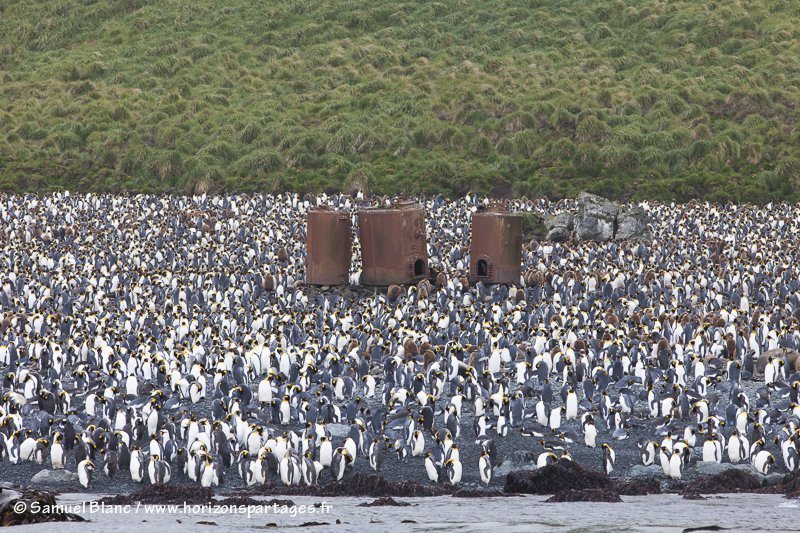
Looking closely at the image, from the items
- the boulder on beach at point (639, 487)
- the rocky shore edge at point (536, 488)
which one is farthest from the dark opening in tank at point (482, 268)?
the boulder on beach at point (639, 487)

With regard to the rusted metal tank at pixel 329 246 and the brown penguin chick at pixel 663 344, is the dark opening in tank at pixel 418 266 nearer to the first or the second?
the rusted metal tank at pixel 329 246

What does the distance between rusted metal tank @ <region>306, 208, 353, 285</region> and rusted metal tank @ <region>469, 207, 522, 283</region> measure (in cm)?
298

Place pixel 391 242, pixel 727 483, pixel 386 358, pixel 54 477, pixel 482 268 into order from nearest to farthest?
pixel 727 483 → pixel 54 477 → pixel 386 358 → pixel 391 242 → pixel 482 268

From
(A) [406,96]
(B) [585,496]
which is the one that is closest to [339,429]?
(B) [585,496]

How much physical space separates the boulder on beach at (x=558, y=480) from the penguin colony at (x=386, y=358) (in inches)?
20.6

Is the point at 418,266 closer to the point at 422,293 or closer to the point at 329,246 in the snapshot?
the point at 422,293

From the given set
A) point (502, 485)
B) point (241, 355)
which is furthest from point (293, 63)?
point (502, 485)

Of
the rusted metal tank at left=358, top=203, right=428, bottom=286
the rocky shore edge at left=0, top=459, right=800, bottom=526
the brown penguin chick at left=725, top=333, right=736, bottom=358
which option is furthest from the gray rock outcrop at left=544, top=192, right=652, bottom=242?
the rocky shore edge at left=0, top=459, right=800, bottom=526

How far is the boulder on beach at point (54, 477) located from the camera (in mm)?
13766

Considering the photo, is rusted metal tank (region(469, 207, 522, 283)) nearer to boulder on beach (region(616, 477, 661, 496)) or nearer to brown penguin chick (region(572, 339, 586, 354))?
brown penguin chick (region(572, 339, 586, 354))

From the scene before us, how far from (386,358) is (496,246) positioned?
294 inches

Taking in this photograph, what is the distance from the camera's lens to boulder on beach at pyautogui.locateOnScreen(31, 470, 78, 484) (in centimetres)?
1377

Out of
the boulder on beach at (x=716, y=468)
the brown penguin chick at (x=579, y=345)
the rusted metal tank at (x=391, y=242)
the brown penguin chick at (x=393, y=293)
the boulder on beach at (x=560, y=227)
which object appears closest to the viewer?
the boulder on beach at (x=716, y=468)

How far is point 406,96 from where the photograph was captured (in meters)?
47.5
